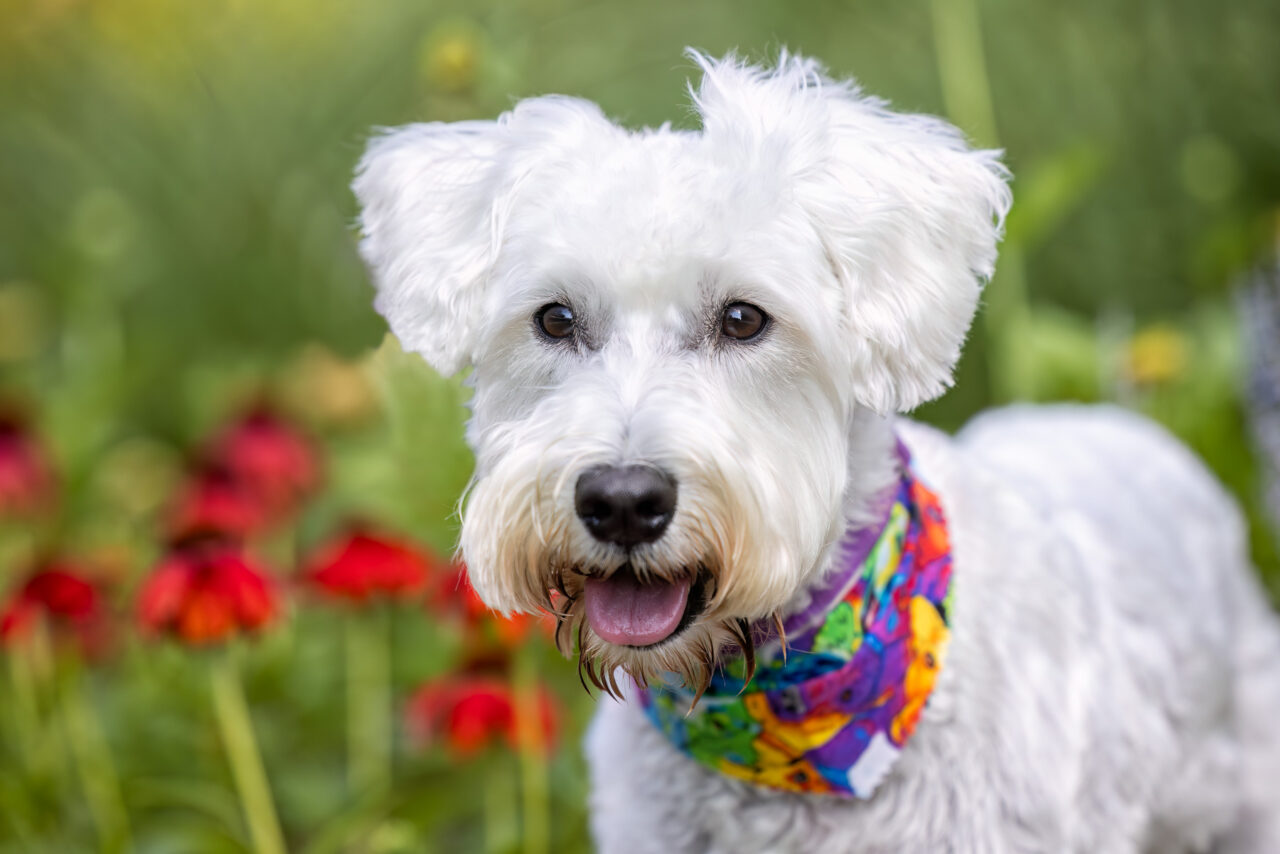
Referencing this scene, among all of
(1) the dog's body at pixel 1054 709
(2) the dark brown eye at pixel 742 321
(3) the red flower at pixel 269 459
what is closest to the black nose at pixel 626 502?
(2) the dark brown eye at pixel 742 321

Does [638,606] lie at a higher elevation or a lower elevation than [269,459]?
higher

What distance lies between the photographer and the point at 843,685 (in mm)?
2139

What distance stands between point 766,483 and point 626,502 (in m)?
0.23

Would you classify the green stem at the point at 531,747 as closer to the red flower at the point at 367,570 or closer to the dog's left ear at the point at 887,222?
the red flower at the point at 367,570

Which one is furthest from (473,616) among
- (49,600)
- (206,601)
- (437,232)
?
(437,232)

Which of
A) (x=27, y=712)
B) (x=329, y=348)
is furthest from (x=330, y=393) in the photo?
(x=27, y=712)

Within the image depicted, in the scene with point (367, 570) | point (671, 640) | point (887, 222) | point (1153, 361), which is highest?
point (887, 222)

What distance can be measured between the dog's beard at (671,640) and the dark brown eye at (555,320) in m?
0.40

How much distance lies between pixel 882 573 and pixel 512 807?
171cm

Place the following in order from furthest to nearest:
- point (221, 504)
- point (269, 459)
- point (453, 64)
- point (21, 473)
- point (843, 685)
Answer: point (269, 459), point (21, 473), point (221, 504), point (453, 64), point (843, 685)

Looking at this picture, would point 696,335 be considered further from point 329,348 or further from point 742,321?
point 329,348

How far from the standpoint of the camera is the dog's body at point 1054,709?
218 cm

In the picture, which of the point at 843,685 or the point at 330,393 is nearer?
the point at 843,685

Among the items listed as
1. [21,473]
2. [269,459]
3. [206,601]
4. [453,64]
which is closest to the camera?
[206,601]
